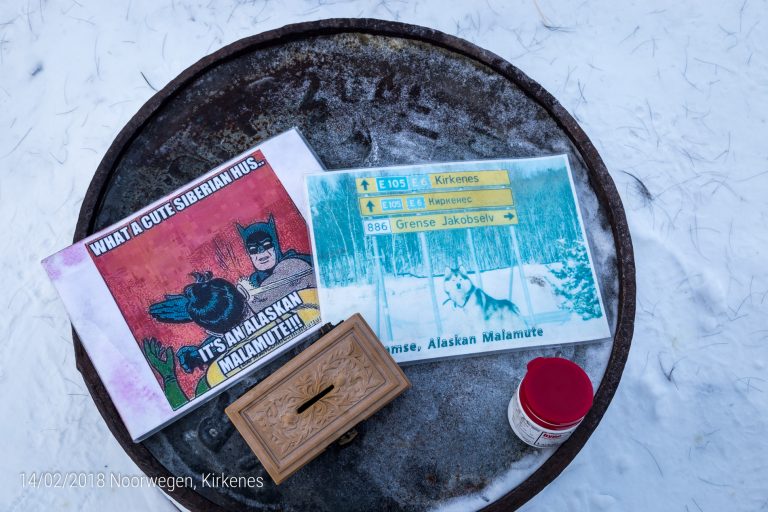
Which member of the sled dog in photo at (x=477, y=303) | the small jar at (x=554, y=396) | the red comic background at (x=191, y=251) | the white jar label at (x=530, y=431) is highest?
the red comic background at (x=191, y=251)

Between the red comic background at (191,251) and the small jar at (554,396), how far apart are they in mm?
400

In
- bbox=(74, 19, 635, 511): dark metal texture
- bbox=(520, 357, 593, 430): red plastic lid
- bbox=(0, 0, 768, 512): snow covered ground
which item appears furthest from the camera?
bbox=(0, 0, 768, 512): snow covered ground

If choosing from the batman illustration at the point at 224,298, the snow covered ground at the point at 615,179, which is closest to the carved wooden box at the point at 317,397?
the batman illustration at the point at 224,298

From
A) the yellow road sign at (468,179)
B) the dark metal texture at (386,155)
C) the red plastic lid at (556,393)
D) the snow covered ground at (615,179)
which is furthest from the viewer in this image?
the snow covered ground at (615,179)

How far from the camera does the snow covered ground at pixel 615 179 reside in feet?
3.57

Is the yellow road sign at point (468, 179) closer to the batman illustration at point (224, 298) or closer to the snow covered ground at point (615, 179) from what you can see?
the batman illustration at point (224, 298)

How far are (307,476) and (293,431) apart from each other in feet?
0.34

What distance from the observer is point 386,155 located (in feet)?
3.18

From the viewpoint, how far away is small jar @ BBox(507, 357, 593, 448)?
74cm

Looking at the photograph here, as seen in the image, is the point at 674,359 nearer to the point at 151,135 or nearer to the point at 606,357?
the point at 606,357

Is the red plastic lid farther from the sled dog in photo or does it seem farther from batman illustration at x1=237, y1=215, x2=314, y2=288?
batman illustration at x1=237, y1=215, x2=314, y2=288

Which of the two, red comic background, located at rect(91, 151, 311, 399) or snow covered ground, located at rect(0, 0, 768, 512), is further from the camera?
snow covered ground, located at rect(0, 0, 768, 512)

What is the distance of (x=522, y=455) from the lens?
0.85m

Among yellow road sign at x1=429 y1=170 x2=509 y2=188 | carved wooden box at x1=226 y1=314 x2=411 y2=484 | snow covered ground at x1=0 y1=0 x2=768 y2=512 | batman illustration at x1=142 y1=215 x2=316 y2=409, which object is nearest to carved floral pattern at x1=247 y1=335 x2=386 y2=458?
carved wooden box at x1=226 y1=314 x2=411 y2=484
